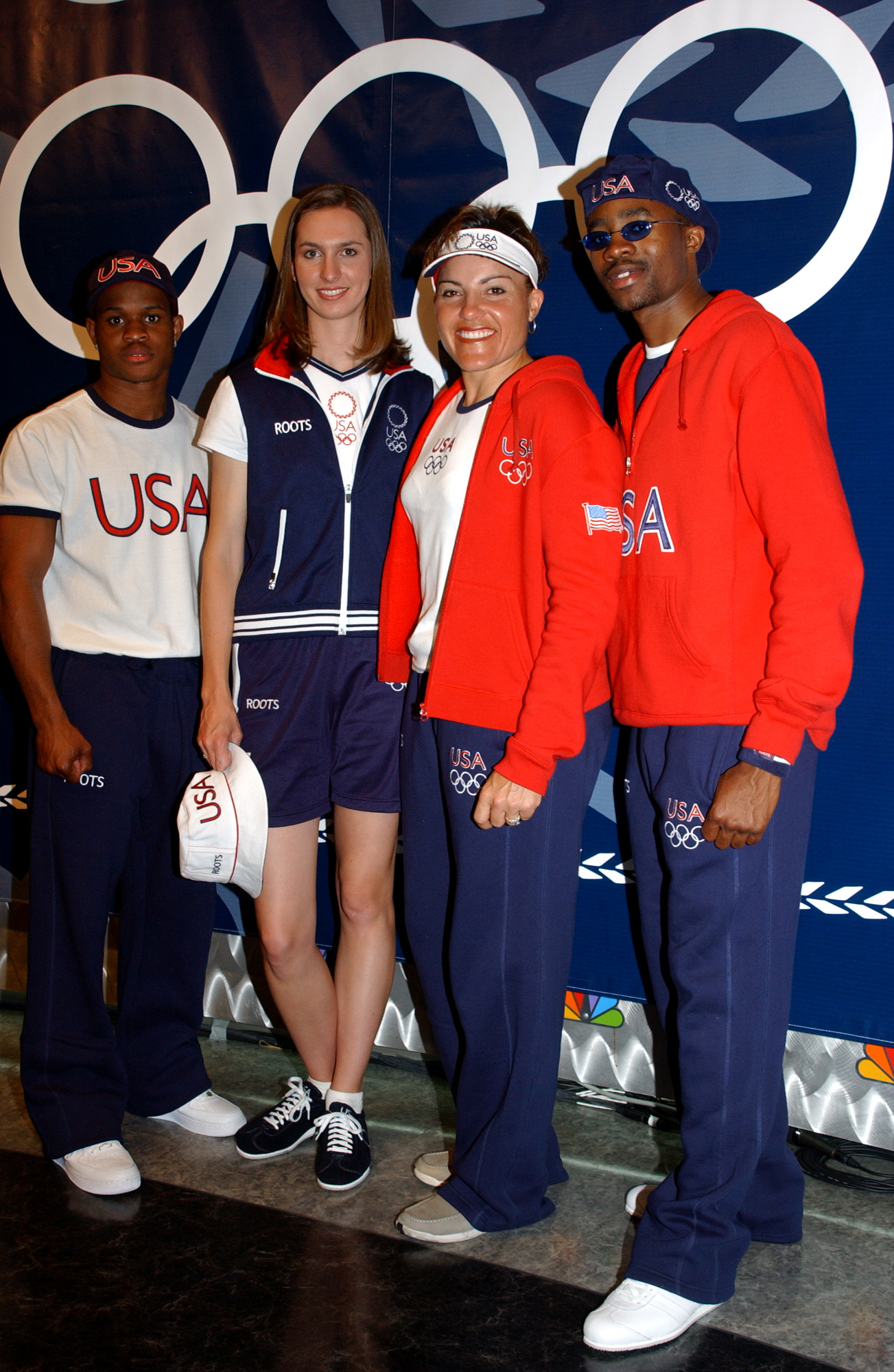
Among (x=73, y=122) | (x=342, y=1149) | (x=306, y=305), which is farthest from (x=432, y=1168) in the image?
(x=73, y=122)

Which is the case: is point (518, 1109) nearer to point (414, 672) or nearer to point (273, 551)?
point (414, 672)

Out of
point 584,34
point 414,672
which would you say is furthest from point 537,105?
point 414,672

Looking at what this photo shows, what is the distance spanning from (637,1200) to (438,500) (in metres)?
1.40

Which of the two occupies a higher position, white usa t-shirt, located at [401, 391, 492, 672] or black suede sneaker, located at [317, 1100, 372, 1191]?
white usa t-shirt, located at [401, 391, 492, 672]

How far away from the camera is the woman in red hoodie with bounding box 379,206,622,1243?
70.9 inches

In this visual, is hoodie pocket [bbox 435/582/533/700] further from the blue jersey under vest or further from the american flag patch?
the blue jersey under vest

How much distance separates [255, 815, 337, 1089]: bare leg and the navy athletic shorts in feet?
0.22

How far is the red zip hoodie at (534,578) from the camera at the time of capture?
1.78m

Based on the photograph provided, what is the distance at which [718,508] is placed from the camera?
175cm

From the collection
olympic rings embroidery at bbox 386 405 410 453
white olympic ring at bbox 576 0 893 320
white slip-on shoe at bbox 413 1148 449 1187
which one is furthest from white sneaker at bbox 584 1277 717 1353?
white olympic ring at bbox 576 0 893 320

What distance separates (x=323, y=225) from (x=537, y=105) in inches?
27.0

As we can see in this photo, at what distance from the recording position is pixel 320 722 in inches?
87.4

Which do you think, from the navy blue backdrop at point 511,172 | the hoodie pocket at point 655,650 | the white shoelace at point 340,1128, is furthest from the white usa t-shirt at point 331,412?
the white shoelace at point 340,1128

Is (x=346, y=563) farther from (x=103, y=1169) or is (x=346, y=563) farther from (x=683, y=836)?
(x=103, y=1169)
